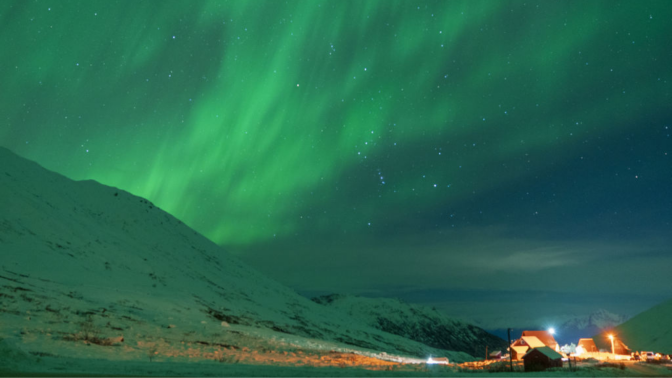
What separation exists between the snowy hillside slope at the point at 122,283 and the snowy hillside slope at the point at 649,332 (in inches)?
3512

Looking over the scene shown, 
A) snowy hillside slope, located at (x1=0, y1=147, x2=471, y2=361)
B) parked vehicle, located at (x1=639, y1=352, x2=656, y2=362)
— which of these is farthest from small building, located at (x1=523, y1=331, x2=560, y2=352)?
snowy hillside slope, located at (x1=0, y1=147, x2=471, y2=361)

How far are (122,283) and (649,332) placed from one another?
575ft

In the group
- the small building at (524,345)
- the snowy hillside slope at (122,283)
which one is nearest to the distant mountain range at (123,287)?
the snowy hillside slope at (122,283)

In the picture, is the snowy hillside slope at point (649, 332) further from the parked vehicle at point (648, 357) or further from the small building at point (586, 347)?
the parked vehicle at point (648, 357)

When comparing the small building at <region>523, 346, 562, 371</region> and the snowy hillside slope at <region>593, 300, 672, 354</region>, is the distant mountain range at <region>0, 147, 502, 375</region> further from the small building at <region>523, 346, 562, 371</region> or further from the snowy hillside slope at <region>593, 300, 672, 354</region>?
the snowy hillside slope at <region>593, 300, 672, 354</region>

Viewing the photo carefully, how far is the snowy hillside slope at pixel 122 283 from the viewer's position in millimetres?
35812

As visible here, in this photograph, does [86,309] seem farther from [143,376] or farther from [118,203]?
[118,203]

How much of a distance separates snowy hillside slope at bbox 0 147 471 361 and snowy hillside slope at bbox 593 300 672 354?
89.2m

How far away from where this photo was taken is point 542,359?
Result: 4153 centimetres

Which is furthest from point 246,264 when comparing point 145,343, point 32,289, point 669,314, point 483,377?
point 669,314

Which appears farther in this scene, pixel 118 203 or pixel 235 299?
pixel 118 203

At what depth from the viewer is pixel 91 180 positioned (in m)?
140

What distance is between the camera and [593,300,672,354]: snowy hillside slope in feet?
475

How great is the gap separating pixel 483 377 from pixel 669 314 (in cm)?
19772
